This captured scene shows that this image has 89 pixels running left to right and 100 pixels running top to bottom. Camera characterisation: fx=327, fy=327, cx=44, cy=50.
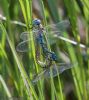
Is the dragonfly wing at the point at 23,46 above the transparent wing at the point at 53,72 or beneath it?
above

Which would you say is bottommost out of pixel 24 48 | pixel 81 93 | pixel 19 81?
pixel 81 93

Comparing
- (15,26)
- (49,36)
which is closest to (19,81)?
(49,36)

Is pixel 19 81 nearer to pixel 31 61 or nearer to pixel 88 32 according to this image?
pixel 31 61

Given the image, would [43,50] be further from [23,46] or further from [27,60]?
[27,60]

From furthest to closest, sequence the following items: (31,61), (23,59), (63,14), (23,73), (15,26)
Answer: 1. (63,14)
2. (15,26)
3. (23,59)
4. (31,61)
5. (23,73)

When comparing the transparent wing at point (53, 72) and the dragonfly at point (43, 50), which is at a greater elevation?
the dragonfly at point (43, 50)

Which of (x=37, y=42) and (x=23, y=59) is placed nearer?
(x=37, y=42)

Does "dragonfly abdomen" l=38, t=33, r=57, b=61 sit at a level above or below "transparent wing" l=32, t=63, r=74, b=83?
above

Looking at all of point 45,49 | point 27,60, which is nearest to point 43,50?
point 45,49

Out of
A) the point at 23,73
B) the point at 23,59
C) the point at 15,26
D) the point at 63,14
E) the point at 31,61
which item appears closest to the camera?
the point at 23,73

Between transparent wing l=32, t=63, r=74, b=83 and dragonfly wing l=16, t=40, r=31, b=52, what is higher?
dragonfly wing l=16, t=40, r=31, b=52

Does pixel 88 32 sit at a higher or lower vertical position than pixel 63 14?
lower
